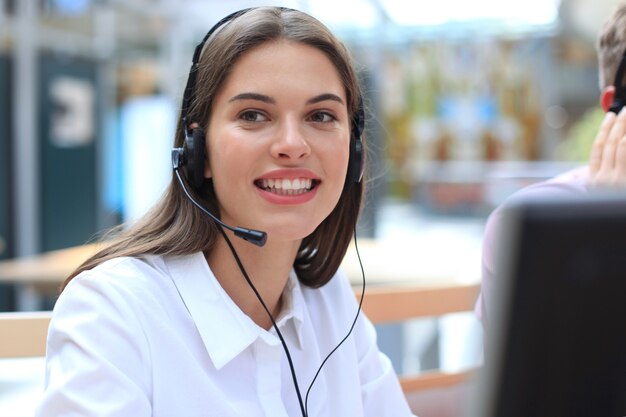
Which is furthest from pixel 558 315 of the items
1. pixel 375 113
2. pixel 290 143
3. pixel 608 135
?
pixel 375 113

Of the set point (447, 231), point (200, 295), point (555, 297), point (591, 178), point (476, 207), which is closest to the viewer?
point (555, 297)

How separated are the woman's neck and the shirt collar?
6 centimetres

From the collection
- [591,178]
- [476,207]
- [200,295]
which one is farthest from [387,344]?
[476,207]

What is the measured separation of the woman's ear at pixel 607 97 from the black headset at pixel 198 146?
2.17 ft

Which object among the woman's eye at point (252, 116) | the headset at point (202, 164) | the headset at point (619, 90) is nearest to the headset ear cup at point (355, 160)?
the headset at point (202, 164)

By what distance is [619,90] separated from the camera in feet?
5.40

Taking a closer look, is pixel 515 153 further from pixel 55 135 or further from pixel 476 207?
pixel 55 135

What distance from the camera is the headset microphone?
115 centimetres

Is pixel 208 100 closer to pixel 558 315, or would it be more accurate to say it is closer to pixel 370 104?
pixel 370 104

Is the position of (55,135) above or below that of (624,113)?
below

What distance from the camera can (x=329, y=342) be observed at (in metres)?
1.37

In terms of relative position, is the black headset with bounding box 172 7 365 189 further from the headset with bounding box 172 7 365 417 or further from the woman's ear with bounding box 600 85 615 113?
the woman's ear with bounding box 600 85 615 113

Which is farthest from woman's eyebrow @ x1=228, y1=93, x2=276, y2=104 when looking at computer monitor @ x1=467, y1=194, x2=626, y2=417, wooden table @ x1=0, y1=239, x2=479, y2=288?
wooden table @ x1=0, y1=239, x2=479, y2=288

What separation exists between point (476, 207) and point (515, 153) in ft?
4.75
